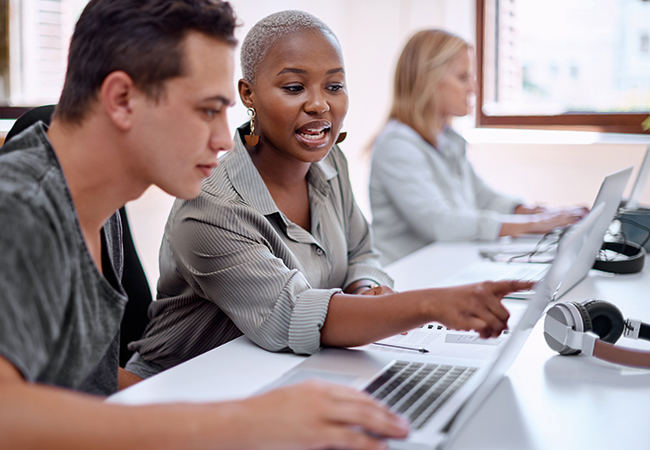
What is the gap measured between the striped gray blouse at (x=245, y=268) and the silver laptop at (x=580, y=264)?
31 cm

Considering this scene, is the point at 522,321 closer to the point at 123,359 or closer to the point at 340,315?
the point at 340,315

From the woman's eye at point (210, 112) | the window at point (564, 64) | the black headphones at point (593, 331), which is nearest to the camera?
the woman's eye at point (210, 112)

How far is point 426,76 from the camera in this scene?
2436mm

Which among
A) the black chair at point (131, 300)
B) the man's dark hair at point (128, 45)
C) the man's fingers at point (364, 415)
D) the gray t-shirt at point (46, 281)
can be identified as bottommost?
the black chair at point (131, 300)

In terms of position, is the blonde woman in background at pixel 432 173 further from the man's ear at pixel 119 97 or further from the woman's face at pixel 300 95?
the man's ear at pixel 119 97

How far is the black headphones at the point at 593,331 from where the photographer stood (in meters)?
0.91

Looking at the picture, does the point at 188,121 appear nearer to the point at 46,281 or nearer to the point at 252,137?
the point at 46,281

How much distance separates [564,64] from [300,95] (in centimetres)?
292

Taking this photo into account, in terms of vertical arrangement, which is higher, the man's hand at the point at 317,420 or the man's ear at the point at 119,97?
the man's ear at the point at 119,97

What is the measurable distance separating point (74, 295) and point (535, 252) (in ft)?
4.31

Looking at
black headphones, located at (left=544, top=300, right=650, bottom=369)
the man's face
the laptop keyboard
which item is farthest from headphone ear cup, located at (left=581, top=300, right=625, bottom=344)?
the man's face

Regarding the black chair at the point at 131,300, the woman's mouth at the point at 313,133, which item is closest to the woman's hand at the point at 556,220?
the woman's mouth at the point at 313,133

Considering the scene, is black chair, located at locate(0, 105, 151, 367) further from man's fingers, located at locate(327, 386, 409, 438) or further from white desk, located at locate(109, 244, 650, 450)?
man's fingers, located at locate(327, 386, 409, 438)

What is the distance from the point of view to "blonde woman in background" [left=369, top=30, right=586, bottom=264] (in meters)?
2.09
